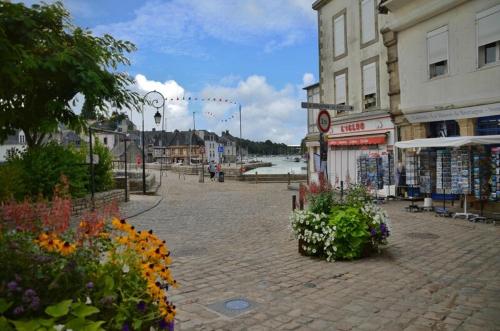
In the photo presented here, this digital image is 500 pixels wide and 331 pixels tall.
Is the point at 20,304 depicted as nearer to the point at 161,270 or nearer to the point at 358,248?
the point at 161,270

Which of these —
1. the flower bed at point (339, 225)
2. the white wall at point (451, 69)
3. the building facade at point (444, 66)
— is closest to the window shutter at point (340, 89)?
the building facade at point (444, 66)

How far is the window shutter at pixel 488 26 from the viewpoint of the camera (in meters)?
12.2

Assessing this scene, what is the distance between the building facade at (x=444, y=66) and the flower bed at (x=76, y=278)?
1255cm

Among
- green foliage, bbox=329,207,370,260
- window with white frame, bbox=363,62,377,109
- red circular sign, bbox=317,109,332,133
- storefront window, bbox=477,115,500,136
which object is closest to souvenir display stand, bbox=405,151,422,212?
storefront window, bbox=477,115,500,136

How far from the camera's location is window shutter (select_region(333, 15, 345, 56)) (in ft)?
68.4

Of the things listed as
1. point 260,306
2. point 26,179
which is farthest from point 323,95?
point 260,306

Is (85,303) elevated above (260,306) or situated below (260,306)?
above

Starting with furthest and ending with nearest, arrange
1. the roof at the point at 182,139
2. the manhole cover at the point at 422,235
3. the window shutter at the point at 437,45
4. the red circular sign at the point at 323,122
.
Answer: the roof at the point at 182,139 → the window shutter at the point at 437,45 → the manhole cover at the point at 422,235 → the red circular sign at the point at 323,122

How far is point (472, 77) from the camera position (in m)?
13.0

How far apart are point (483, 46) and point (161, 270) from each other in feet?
43.9

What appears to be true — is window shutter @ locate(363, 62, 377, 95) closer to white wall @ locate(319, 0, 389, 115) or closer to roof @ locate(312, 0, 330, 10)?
white wall @ locate(319, 0, 389, 115)

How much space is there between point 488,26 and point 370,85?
6.59 meters

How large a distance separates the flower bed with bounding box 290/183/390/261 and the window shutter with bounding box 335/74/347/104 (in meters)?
14.3

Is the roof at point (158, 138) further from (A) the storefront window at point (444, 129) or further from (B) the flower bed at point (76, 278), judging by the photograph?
(B) the flower bed at point (76, 278)
